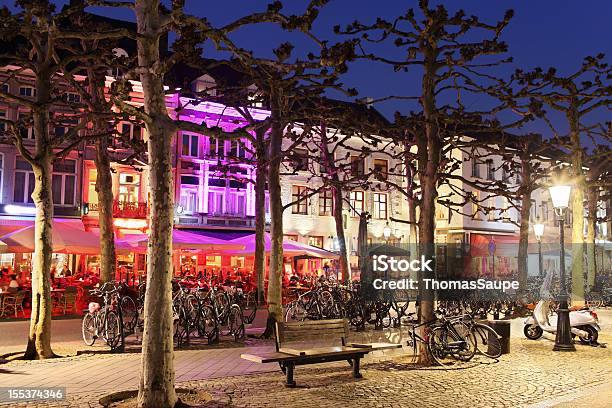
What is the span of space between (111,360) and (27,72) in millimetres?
23848

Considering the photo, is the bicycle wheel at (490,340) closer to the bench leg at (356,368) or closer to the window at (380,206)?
the bench leg at (356,368)

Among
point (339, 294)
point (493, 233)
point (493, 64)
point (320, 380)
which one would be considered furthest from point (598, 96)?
point (493, 233)

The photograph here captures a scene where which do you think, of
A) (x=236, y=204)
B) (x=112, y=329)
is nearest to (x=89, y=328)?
(x=112, y=329)

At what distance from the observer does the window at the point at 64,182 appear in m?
32.7

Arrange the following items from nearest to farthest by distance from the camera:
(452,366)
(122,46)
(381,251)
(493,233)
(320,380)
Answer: (320,380)
(452,366)
(381,251)
(122,46)
(493,233)

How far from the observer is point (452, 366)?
37.9ft

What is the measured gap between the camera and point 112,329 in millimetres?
13000

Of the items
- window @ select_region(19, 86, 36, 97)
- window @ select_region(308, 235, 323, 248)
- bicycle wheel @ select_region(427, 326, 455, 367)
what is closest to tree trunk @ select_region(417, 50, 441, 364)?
bicycle wheel @ select_region(427, 326, 455, 367)

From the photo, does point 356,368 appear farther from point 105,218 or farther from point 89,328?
point 105,218

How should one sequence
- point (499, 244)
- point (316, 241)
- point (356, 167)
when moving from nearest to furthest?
1. point (356, 167)
2. point (316, 241)
3. point (499, 244)

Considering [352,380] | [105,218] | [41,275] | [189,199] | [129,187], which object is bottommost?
[352,380]

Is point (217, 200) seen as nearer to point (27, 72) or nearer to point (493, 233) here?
point (27, 72)

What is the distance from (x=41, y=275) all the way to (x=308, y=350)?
520cm

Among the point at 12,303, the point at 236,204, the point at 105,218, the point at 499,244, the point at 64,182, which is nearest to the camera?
the point at 12,303
